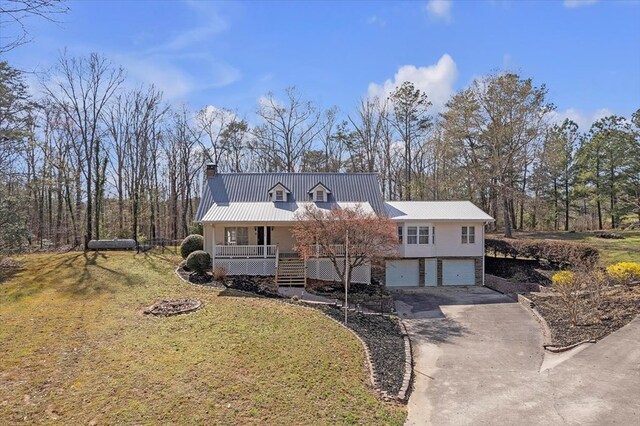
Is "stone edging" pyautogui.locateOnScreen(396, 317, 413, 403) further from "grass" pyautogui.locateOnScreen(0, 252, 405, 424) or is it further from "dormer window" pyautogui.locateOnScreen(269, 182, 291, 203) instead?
"dormer window" pyautogui.locateOnScreen(269, 182, 291, 203)

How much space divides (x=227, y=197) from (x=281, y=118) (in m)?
18.2

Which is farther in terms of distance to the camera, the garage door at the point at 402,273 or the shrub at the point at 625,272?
the garage door at the point at 402,273

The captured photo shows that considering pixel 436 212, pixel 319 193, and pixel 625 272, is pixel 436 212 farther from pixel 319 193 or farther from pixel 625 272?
pixel 625 272

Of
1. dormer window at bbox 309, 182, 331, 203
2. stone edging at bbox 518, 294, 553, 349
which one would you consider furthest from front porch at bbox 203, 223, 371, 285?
stone edging at bbox 518, 294, 553, 349

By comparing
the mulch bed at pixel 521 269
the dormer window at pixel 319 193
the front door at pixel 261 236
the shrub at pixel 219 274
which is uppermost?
the dormer window at pixel 319 193

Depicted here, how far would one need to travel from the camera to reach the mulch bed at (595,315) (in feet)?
43.9

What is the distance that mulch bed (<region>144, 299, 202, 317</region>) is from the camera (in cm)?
1416

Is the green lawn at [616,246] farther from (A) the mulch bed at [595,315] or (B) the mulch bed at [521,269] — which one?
(A) the mulch bed at [595,315]

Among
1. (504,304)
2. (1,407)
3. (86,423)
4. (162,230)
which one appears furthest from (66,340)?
(162,230)

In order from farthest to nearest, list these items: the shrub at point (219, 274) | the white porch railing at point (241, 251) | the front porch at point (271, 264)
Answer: the white porch railing at point (241, 251), the front porch at point (271, 264), the shrub at point (219, 274)

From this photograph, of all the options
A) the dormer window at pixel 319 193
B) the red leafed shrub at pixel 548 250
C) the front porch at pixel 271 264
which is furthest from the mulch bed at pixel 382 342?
the red leafed shrub at pixel 548 250

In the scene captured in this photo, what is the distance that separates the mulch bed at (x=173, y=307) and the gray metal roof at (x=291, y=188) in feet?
32.4

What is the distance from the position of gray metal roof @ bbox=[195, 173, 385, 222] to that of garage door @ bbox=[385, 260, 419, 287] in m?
3.42

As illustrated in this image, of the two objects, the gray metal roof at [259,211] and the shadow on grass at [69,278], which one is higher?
the gray metal roof at [259,211]
